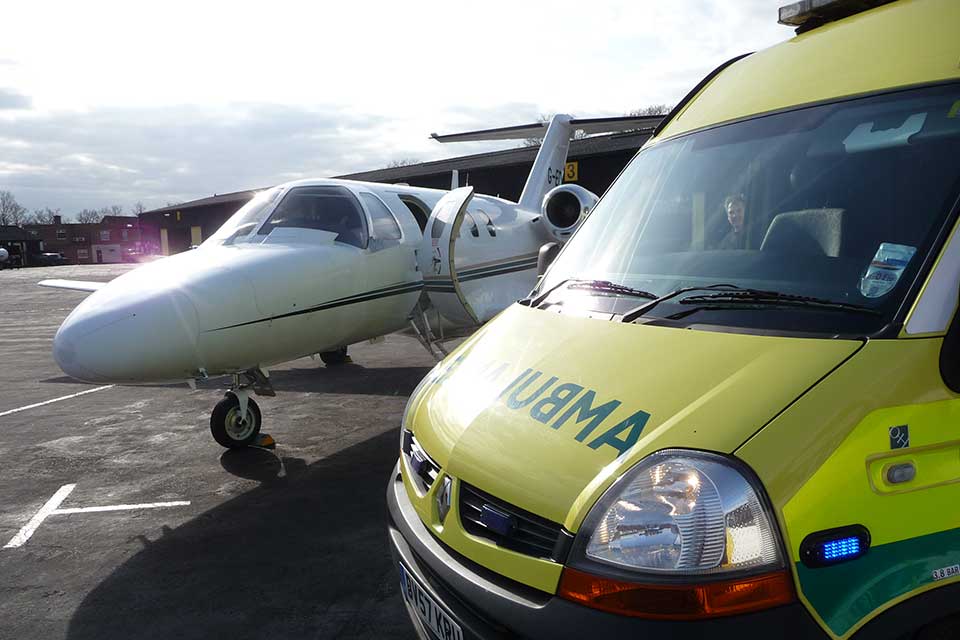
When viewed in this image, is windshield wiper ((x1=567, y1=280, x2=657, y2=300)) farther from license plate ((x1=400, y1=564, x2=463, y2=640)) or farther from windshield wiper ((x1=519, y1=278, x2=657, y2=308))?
license plate ((x1=400, y1=564, x2=463, y2=640))

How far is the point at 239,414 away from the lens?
6.74 meters

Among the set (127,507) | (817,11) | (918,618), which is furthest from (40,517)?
(817,11)

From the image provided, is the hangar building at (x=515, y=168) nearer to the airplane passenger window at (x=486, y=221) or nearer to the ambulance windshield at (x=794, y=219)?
the airplane passenger window at (x=486, y=221)

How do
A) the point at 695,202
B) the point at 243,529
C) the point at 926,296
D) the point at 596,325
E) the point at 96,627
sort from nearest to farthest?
the point at 926,296 → the point at 596,325 → the point at 695,202 → the point at 96,627 → the point at 243,529

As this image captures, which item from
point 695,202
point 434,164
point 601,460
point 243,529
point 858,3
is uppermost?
point 434,164

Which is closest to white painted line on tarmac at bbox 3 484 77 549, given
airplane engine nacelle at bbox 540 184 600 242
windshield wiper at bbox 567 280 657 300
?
windshield wiper at bbox 567 280 657 300

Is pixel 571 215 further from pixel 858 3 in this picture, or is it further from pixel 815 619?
pixel 815 619

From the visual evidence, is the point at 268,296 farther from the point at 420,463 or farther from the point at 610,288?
the point at 610,288

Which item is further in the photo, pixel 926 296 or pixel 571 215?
pixel 571 215

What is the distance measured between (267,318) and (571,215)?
5.36m

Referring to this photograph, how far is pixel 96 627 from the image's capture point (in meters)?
3.68

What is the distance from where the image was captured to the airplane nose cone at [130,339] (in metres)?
5.14

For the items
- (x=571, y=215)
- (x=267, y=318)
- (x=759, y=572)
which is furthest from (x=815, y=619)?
(x=571, y=215)

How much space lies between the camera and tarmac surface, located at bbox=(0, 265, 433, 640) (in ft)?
12.4
